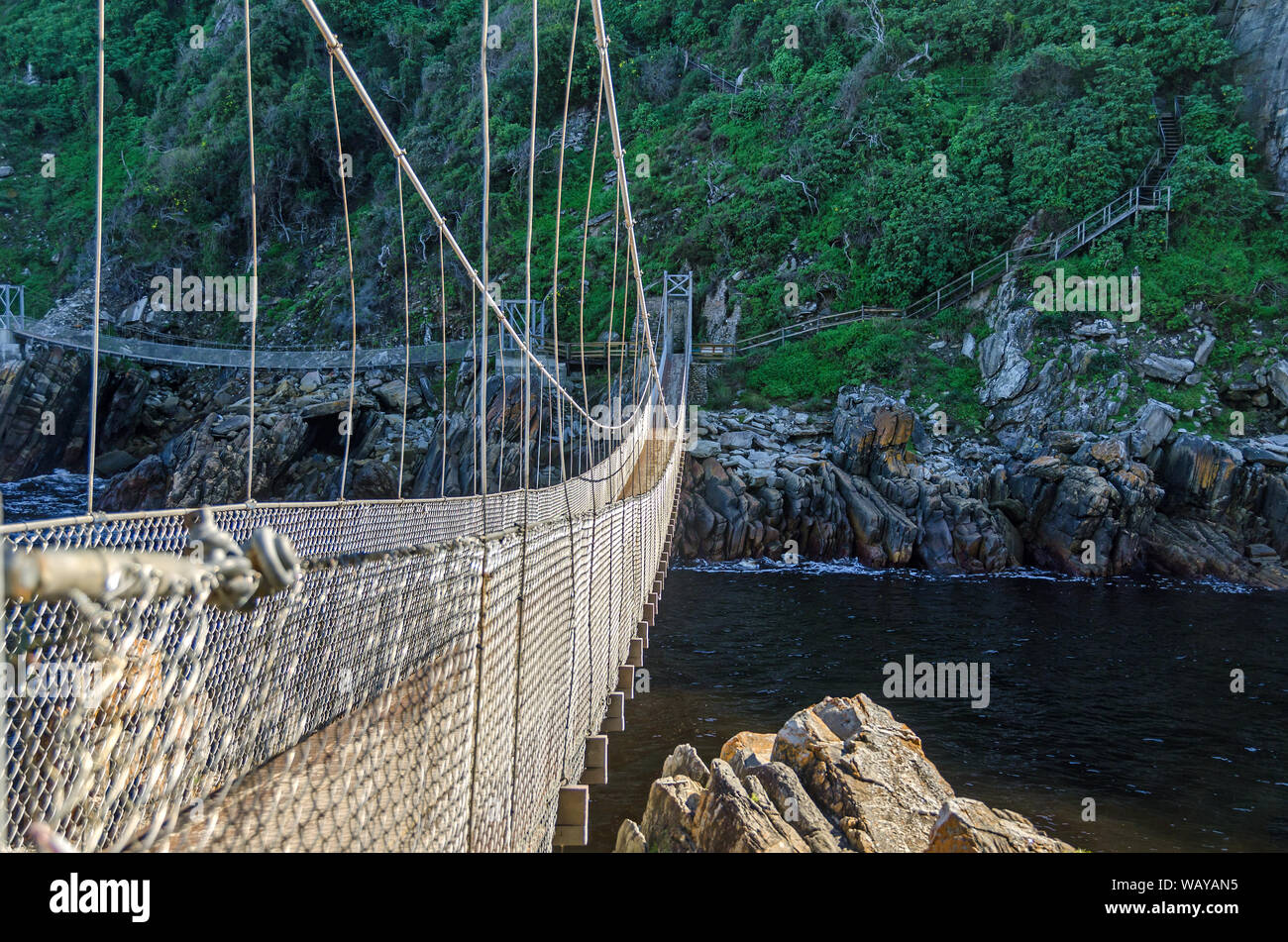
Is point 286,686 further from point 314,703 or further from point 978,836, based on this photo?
point 978,836

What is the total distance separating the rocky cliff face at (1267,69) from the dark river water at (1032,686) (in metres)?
10.9

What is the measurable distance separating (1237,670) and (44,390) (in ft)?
68.0

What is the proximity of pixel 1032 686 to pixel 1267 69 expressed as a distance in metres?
17.3

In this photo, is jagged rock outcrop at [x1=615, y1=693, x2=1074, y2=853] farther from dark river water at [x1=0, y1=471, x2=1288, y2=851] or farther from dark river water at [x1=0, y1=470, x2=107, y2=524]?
dark river water at [x1=0, y1=470, x2=107, y2=524]

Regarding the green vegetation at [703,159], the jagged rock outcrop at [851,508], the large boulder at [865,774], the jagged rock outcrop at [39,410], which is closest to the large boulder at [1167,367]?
the green vegetation at [703,159]

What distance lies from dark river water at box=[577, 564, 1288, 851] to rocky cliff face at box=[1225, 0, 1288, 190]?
10.9m

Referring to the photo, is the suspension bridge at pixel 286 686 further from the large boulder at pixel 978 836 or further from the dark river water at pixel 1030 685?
the dark river water at pixel 1030 685

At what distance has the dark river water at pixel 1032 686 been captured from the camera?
228 inches

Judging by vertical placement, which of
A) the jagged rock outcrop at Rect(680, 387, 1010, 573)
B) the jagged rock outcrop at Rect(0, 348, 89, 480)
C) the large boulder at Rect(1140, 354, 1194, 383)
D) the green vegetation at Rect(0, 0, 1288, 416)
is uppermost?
the green vegetation at Rect(0, 0, 1288, 416)

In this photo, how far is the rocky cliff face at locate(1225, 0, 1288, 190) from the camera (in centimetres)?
1752

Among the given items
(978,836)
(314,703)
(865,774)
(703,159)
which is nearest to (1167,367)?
(703,159)

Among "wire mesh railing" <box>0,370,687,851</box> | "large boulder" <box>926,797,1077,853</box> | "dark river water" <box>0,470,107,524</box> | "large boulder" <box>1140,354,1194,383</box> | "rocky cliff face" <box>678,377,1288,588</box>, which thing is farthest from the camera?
"large boulder" <box>1140,354,1194,383</box>

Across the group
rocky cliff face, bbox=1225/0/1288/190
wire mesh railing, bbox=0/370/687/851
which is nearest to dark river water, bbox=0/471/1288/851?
wire mesh railing, bbox=0/370/687/851
